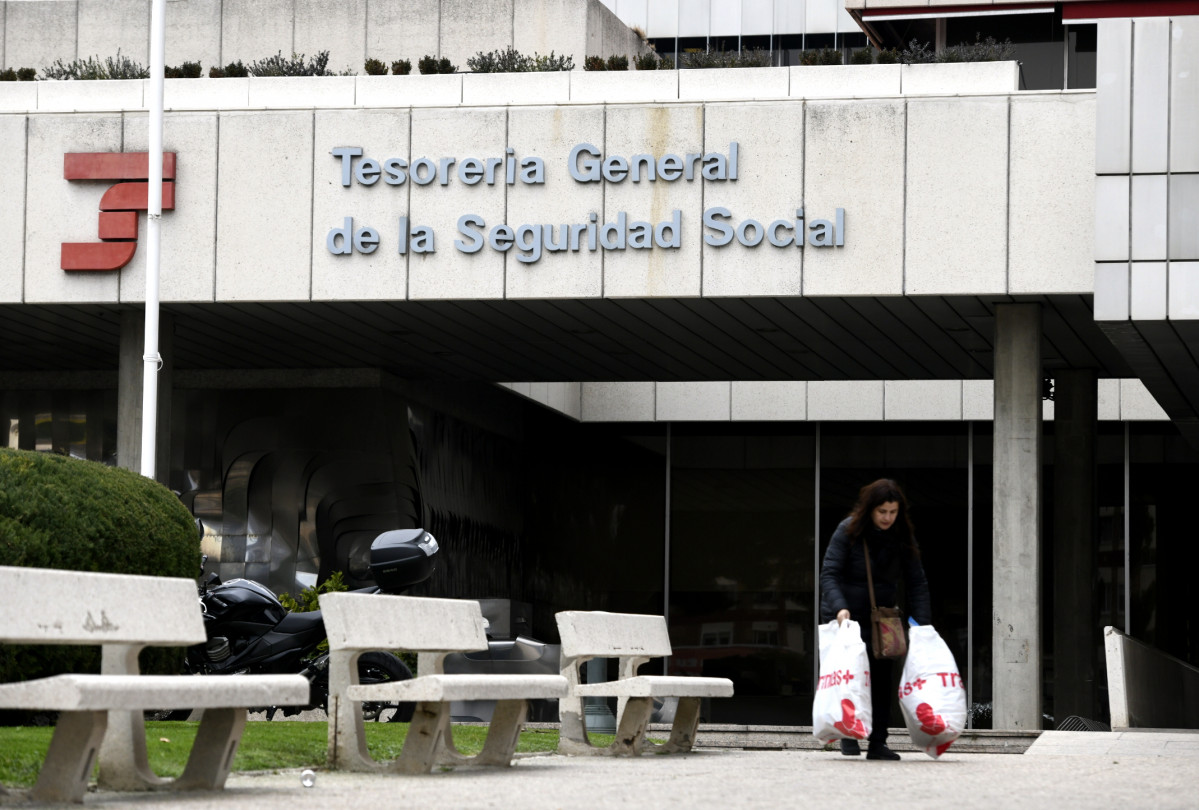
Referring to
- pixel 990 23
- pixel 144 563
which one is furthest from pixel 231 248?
pixel 990 23

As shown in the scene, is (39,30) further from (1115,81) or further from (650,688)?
(650,688)

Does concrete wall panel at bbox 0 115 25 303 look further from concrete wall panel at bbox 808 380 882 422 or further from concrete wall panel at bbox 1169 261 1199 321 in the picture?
concrete wall panel at bbox 808 380 882 422

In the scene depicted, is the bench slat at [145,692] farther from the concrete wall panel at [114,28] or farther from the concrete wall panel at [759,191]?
the concrete wall panel at [114,28]

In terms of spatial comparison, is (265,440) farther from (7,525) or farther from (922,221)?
(7,525)

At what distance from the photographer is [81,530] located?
35.8ft

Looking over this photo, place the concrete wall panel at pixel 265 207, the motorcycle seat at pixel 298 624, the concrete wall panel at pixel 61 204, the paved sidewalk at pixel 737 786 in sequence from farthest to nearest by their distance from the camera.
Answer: the concrete wall panel at pixel 61 204, the concrete wall panel at pixel 265 207, the motorcycle seat at pixel 298 624, the paved sidewalk at pixel 737 786

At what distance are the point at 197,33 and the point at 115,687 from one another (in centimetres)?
1997

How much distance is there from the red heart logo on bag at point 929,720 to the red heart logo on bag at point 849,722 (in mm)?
350

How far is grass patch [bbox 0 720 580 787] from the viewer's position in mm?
7605

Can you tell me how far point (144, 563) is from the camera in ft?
37.8

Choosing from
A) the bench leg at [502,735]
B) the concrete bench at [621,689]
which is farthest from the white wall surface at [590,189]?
the bench leg at [502,735]

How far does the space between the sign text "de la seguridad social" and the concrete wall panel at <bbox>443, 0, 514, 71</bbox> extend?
7.07 metres

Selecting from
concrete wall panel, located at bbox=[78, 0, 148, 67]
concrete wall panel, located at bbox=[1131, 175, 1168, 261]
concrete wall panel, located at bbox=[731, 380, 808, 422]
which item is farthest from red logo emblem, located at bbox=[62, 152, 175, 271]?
concrete wall panel, located at bbox=[731, 380, 808, 422]

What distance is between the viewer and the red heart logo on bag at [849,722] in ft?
30.3
